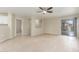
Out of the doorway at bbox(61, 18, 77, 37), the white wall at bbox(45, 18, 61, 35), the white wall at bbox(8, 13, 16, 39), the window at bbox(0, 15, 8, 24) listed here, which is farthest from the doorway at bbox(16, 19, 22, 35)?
the doorway at bbox(61, 18, 77, 37)

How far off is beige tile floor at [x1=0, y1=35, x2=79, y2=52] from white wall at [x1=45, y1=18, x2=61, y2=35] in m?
0.12

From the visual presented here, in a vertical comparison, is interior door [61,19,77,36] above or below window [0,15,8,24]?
below

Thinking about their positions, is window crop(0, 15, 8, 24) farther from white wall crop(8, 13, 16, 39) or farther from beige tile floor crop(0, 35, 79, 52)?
beige tile floor crop(0, 35, 79, 52)

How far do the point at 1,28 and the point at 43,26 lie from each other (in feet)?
2.54

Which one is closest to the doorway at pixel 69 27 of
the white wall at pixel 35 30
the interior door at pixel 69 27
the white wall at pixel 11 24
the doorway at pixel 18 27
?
the interior door at pixel 69 27

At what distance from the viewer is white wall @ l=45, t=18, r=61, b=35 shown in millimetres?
1786

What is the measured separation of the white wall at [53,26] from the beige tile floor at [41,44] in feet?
0.41

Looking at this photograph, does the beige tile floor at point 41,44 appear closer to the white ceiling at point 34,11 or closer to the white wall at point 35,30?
the white wall at point 35,30

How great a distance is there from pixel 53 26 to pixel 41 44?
0.45 metres

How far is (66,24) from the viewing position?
1.75 m

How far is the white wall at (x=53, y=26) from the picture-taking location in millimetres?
1786

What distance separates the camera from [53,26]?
183 cm

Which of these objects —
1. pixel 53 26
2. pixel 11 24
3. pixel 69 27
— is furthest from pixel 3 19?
pixel 69 27
